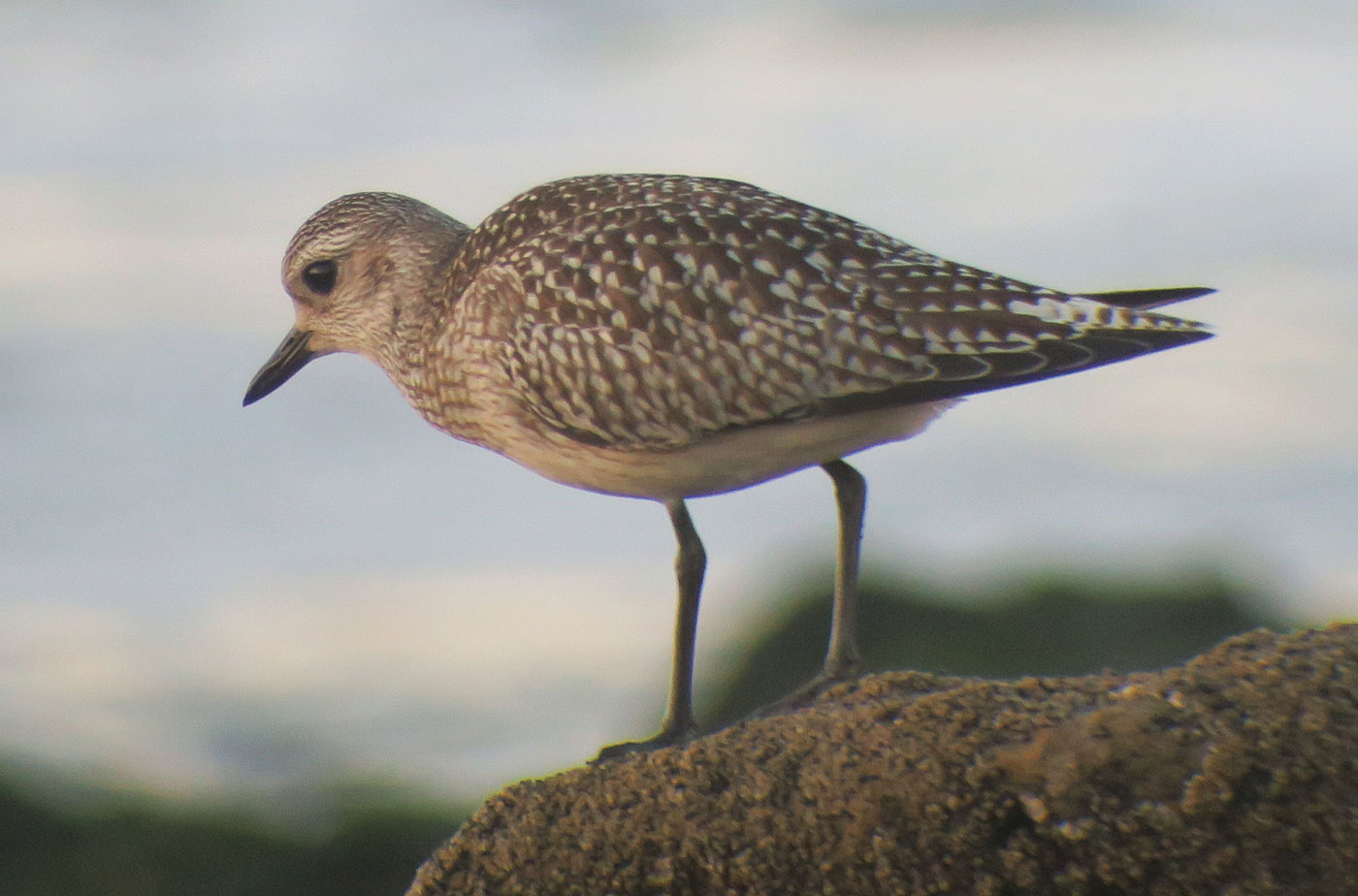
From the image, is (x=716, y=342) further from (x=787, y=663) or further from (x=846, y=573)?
(x=787, y=663)

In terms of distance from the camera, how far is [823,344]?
8539 mm

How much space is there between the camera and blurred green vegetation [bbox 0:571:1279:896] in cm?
1627

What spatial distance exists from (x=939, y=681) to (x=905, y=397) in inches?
54.0

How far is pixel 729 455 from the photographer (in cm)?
873

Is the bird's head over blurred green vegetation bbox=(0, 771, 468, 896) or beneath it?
over

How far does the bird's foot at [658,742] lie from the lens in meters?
8.63

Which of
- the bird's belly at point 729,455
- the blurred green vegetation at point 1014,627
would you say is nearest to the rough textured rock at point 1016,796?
the bird's belly at point 729,455

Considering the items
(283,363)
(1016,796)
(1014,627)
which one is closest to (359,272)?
(283,363)

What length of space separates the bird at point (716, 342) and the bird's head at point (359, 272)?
0.69 m

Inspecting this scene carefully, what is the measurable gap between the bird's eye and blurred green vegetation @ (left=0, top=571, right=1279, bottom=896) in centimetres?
653

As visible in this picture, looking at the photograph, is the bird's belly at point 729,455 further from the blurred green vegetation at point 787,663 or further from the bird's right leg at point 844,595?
the blurred green vegetation at point 787,663

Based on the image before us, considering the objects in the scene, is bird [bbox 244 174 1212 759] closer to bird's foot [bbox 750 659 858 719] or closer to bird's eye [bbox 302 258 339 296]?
bird's foot [bbox 750 659 858 719]

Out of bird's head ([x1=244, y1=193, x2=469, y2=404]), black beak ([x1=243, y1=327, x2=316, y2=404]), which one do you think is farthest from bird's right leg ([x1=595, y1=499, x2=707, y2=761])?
black beak ([x1=243, y1=327, x2=316, y2=404])

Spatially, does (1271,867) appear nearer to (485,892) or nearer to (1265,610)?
(485,892)
